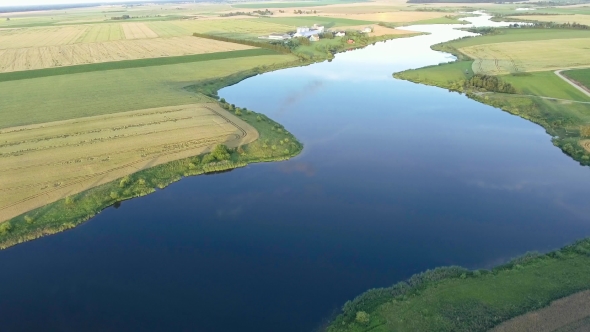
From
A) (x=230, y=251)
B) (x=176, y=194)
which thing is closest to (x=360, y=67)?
(x=176, y=194)

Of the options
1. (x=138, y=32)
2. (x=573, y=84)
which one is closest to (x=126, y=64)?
(x=138, y=32)

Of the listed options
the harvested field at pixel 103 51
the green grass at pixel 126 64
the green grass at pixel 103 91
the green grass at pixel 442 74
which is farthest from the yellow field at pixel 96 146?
the harvested field at pixel 103 51

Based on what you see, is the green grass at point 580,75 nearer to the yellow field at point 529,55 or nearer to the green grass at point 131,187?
the yellow field at point 529,55

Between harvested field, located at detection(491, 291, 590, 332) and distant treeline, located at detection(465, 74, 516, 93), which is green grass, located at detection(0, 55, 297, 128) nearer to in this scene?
distant treeline, located at detection(465, 74, 516, 93)

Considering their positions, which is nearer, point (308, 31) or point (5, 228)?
point (5, 228)

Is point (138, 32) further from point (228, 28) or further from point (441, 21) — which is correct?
point (441, 21)

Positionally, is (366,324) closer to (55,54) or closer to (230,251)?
(230,251)
